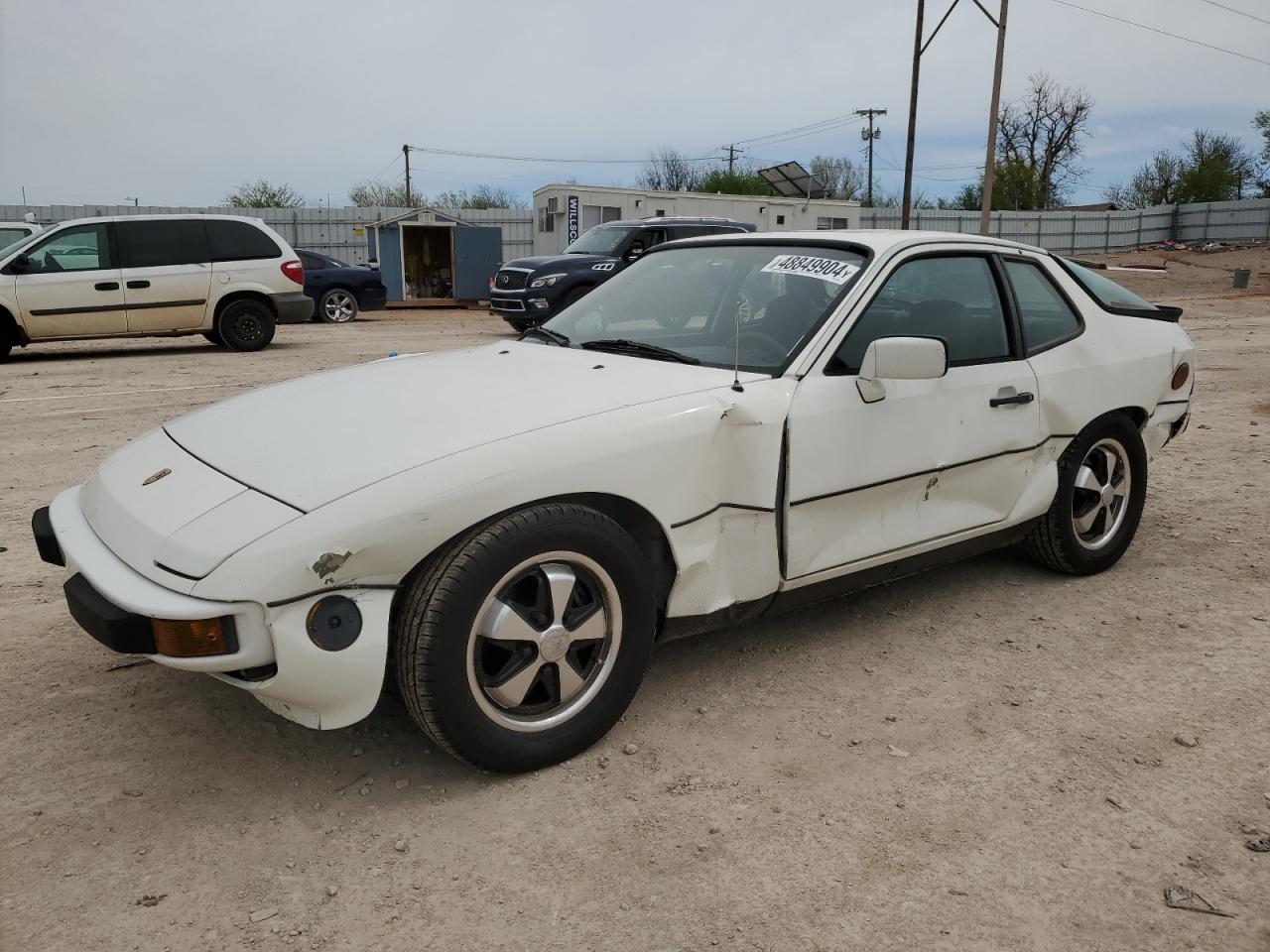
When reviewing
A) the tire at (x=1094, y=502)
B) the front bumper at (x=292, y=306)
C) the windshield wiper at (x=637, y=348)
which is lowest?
the tire at (x=1094, y=502)

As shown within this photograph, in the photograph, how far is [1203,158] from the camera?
5262cm

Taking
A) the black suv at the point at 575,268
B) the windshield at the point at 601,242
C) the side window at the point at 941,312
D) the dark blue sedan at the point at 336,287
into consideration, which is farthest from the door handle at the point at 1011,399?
the dark blue sedan at the point at 336,287

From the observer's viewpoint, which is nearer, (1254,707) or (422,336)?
(1254,707)

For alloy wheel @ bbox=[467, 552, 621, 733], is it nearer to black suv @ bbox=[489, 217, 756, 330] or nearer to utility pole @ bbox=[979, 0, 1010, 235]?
black suv @ bbox=[489, 217, 756, 330]

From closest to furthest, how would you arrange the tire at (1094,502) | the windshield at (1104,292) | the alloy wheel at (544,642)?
1. the alloy wheel at (544,642)
2. the tire at (1094,502)
3. the windshield at (1104,292)

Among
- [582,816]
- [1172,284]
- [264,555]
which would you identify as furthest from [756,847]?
[1172,284]

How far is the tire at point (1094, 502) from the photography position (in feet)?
13.5

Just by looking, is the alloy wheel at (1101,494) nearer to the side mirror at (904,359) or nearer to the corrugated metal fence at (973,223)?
the side mirror at (904,359)

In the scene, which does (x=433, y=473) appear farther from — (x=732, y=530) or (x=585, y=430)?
(x=732, y=530)

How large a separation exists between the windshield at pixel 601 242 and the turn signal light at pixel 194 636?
1298 centimetres

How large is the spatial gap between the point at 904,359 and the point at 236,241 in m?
11.3

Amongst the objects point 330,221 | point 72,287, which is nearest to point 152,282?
point 72,287

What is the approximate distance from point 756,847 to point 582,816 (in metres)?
0.45

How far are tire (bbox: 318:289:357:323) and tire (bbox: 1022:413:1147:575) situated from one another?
53.3 ft
